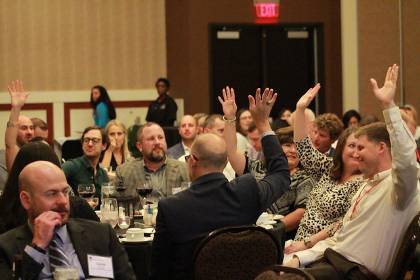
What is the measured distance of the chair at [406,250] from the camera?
4148mm

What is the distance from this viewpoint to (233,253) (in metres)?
3.90

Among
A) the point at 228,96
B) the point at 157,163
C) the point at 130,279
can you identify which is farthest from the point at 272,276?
the point at 157,163

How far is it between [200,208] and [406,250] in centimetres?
103

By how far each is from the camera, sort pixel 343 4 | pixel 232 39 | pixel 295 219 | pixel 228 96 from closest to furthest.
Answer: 1. pixel 228 96
2. pixel 295 219
3. pixel 343 4
4. pixel 232 39

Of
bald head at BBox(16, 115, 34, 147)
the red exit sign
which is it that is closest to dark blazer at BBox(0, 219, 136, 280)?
bald head at BBox(16, 115, 34, 147)

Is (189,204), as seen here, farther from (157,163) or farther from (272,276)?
(157,163)

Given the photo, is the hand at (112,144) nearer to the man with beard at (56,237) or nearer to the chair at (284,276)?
the man with beard at (56,237)

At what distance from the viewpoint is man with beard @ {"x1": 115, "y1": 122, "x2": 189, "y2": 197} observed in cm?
647

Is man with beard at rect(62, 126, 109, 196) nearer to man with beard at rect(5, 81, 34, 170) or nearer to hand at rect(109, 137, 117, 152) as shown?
man with beard at rect(5, 81, 34, 170)

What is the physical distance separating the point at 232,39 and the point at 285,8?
108cm

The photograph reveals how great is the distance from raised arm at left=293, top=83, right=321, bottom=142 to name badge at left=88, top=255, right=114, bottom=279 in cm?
203

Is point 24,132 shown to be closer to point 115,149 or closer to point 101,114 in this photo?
point 115,149

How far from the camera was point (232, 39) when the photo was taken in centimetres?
1482

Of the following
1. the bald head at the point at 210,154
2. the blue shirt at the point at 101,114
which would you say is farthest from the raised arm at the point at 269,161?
the blue shirt at the point at 101,114
